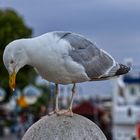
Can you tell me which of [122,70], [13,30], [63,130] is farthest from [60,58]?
[13,30]

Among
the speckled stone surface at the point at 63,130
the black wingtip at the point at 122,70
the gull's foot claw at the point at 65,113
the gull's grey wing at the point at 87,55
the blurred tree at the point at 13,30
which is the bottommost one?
the blurred tree at the point at 13,30

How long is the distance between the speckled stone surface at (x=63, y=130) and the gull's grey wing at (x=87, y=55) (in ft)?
1.94

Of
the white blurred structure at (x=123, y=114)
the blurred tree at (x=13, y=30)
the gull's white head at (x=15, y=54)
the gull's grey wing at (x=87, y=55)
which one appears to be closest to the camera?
the gull's white head at (x=15, y=54)

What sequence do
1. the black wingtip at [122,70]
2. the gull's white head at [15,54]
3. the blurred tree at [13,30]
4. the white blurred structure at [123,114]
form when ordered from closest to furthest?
1. the gull's white head at [15,54]
2. the black wingtip at [122,70]
3. the white blurred structure at [123,114]
4. the blurred tree at [13,30]

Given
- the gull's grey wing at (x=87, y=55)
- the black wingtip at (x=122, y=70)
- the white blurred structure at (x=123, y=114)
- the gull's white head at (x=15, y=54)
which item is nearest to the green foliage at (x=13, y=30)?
the white blurred structure at (x=123, y=114)

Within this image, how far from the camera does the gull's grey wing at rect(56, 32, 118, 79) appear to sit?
297 inches

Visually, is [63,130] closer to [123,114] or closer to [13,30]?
[123,114]

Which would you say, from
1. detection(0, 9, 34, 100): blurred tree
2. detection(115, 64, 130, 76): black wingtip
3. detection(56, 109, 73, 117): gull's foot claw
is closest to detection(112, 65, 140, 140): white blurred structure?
detection(115, 64, 130, 76): black wingtip

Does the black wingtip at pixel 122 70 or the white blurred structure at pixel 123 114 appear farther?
the white blurred structure at pixel 123 114

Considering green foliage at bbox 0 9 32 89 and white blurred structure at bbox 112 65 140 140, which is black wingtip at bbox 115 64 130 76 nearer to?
white blurred structure at bbox 112 65 140 140

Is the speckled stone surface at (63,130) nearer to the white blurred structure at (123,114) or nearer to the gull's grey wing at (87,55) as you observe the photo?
the gull's grey wing at (87,55)

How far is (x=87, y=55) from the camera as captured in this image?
25.0ft

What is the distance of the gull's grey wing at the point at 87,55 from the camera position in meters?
7.54

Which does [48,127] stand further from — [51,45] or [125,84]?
[125,84]
